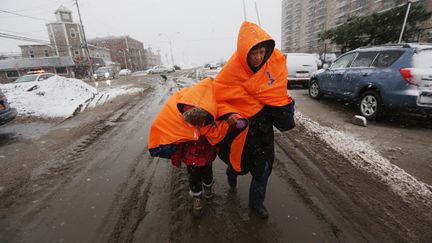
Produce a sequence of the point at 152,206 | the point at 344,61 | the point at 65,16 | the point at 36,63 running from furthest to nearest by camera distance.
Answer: the point at 65,16 < the point at 36,63 < the point at 344,61 < the point at 152,206

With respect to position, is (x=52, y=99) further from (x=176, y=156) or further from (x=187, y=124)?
(x=187, y=124)

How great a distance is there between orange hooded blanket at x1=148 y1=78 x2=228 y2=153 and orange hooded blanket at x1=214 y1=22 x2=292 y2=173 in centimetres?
11

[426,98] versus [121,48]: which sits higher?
[121,48]

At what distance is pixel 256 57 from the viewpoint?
184cm

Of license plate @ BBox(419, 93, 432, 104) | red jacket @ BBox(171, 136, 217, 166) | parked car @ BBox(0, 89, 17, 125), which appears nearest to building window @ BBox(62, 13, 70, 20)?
parked car @ BBox(0, 89, 17, 125)

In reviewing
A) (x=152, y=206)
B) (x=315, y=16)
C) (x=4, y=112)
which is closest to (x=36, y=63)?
(x=4, y=112)

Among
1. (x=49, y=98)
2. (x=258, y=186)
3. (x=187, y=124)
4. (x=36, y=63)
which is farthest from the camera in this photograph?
(x=36, y=63)

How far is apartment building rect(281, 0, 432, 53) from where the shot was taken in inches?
1847

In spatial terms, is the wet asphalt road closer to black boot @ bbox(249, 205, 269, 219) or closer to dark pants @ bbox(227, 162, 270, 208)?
black boot @ bbox(249, 205, 269, 219)

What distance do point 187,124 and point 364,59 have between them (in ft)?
19.0

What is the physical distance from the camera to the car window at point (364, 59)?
5348mm

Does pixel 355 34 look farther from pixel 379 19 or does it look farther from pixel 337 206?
pixel 337 206

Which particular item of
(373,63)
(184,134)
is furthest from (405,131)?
(184,134)

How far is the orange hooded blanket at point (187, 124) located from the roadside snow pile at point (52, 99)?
22.0 ft
